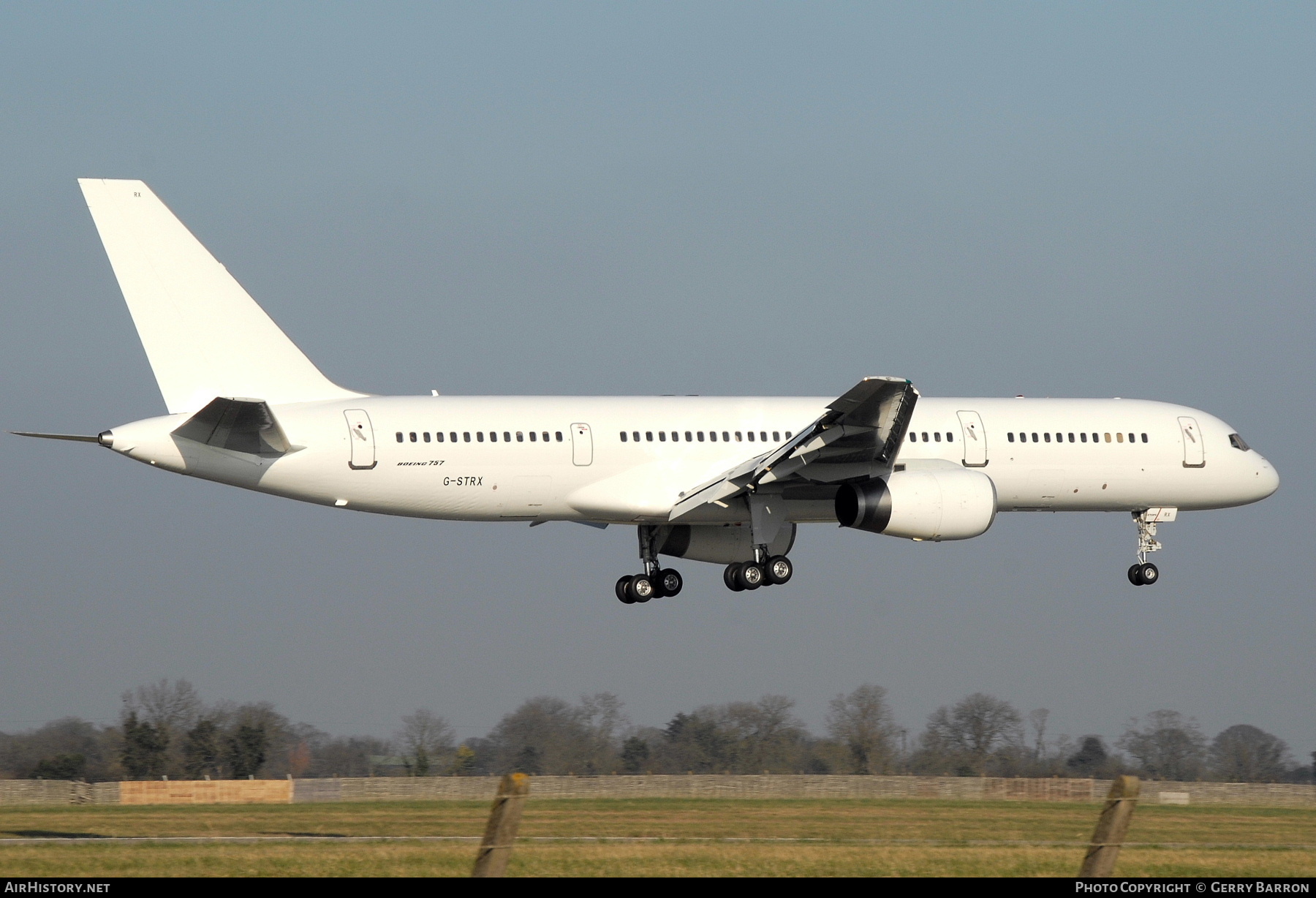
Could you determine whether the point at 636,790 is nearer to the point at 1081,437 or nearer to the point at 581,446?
the point at 581,446

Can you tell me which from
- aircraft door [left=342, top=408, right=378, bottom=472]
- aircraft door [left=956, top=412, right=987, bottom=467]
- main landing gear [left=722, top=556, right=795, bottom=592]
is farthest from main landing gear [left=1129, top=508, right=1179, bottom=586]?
aircraft door [left=342, top=408, right=378, bottom=472]

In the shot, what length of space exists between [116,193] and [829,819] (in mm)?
18503

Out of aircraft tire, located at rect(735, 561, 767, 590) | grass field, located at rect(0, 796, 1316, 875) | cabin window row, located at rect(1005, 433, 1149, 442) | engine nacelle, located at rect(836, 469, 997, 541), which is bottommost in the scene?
grass field, located at rect(0, 796, 1316, 875)

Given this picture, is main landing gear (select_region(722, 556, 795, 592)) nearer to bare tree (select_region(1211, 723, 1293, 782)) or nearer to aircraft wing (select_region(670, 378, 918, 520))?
aircraft wing (select_region(670, 378, 918, 520))

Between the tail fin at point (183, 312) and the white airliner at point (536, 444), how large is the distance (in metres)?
0.03

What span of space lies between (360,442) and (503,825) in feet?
68.2

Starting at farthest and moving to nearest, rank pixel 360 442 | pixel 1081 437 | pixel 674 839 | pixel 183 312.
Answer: pixel 1081 437
pixel 183 312
pixel 360 442
pixel 674 839

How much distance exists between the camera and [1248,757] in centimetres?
6325

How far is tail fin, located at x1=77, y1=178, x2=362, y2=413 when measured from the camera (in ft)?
106

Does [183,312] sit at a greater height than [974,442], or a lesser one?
greater

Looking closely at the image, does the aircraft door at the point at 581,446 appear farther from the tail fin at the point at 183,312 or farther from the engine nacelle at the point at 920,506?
the tail fin at the point at 183,312

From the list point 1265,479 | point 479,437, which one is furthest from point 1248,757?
point 479,437

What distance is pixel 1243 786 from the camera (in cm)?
4009

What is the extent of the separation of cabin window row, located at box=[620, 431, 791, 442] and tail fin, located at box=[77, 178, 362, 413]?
266 inches
